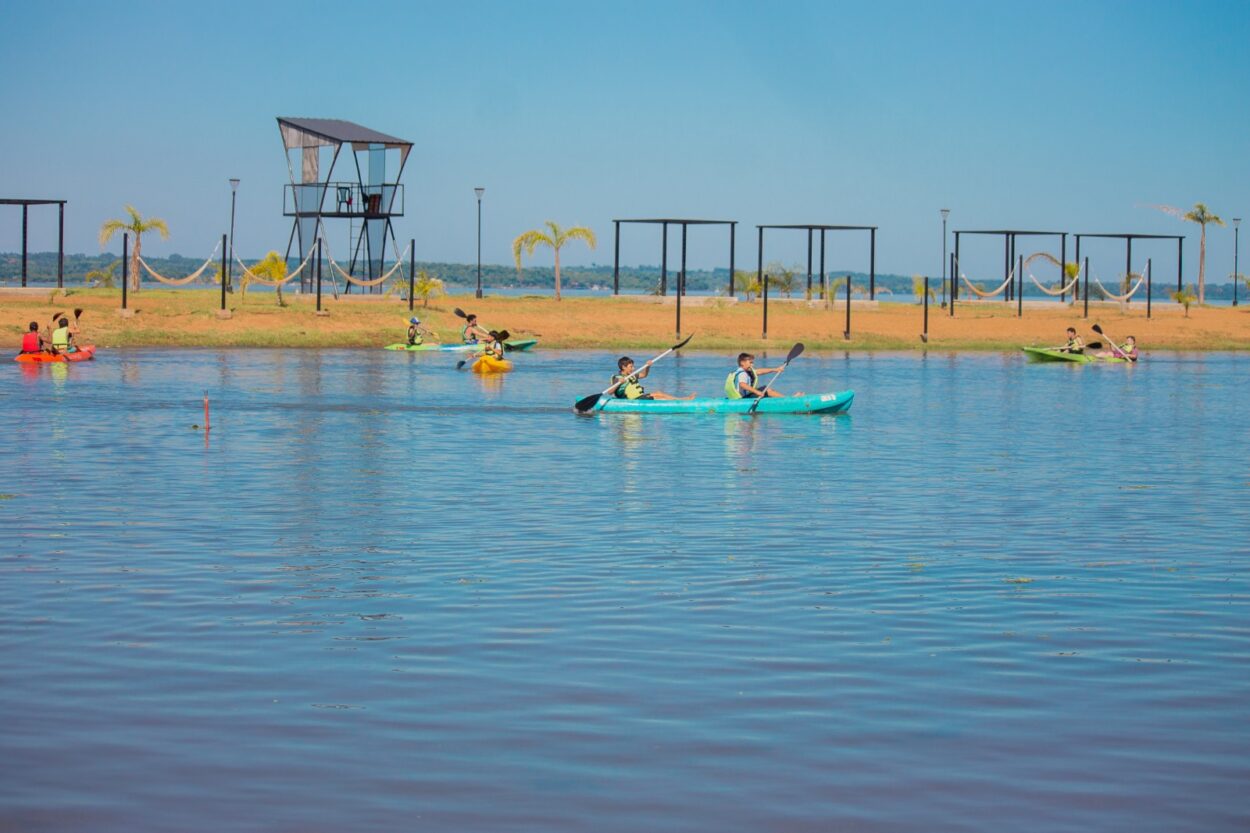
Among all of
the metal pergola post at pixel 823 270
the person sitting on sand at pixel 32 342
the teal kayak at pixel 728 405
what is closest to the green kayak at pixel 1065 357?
the metal pergola post at pixel 823 270

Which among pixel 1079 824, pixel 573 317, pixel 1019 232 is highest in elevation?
pixel 1019 232

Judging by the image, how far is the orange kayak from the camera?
40844mm

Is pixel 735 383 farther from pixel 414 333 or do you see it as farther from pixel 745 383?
pixel 414 333

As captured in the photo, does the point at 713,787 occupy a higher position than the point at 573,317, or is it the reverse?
the point at 573,317

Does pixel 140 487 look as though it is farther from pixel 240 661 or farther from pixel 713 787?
pixel 713 787

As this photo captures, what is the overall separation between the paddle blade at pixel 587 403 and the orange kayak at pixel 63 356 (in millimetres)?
17166

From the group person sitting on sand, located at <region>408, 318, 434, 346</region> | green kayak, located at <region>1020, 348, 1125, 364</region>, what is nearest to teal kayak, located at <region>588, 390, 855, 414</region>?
person sitting on sand, located at <region>408, 318, 434, 346</region>

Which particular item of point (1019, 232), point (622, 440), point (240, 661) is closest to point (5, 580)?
point (240, 661)

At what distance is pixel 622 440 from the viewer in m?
25.3

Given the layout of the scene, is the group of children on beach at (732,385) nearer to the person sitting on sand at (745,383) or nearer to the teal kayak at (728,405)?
the person sitting on sand at (745,383)

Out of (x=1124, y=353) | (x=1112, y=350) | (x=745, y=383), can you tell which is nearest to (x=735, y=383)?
(x=745, y=383)

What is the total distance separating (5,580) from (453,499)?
6.18 meters

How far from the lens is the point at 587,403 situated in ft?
98.1

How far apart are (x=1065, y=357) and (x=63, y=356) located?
97.2 ft
